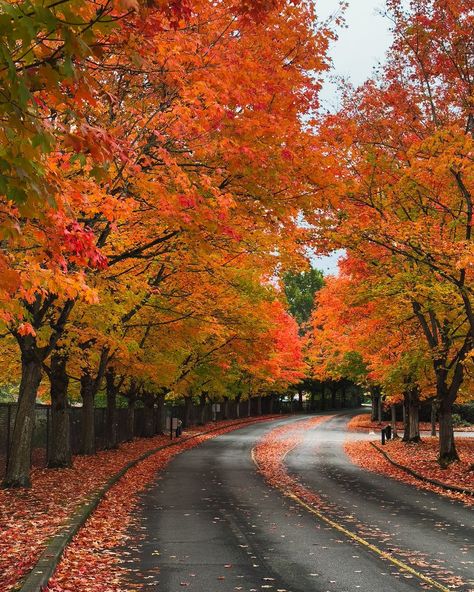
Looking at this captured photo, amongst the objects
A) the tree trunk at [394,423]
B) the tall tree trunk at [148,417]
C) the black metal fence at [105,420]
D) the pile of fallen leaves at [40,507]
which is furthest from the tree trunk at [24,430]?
the tree trunk at [394,423]

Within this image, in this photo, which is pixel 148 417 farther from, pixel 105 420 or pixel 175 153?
pixel 175 153

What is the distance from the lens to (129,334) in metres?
25.2

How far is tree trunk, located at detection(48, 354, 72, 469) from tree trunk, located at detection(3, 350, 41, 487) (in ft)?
15.0

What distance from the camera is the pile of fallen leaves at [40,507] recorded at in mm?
8742

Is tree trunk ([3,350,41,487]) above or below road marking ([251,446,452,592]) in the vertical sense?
above

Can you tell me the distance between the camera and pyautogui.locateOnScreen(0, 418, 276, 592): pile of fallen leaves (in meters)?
8.74

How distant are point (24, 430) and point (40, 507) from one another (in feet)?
9.28

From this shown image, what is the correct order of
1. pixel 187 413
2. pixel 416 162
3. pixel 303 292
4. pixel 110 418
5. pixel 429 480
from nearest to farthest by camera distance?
pixel 416 162
pixel 429 480
pixel 110 418
pixel 187 413
pixel 303 292

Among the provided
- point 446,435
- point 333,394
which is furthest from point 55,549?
point 333,394

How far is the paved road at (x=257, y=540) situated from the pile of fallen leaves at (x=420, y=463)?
146cm

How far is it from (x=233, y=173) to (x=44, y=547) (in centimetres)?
617

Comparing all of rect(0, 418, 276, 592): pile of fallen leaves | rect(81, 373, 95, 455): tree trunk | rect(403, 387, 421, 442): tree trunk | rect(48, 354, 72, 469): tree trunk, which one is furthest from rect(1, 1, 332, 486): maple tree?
rect(403, 387, 421, 442): tree trunk

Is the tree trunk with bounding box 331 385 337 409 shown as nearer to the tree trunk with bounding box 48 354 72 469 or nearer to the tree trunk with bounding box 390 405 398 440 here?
the tree trunk with bounding box 390 405 398 440

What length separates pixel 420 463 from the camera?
83.8 ft
